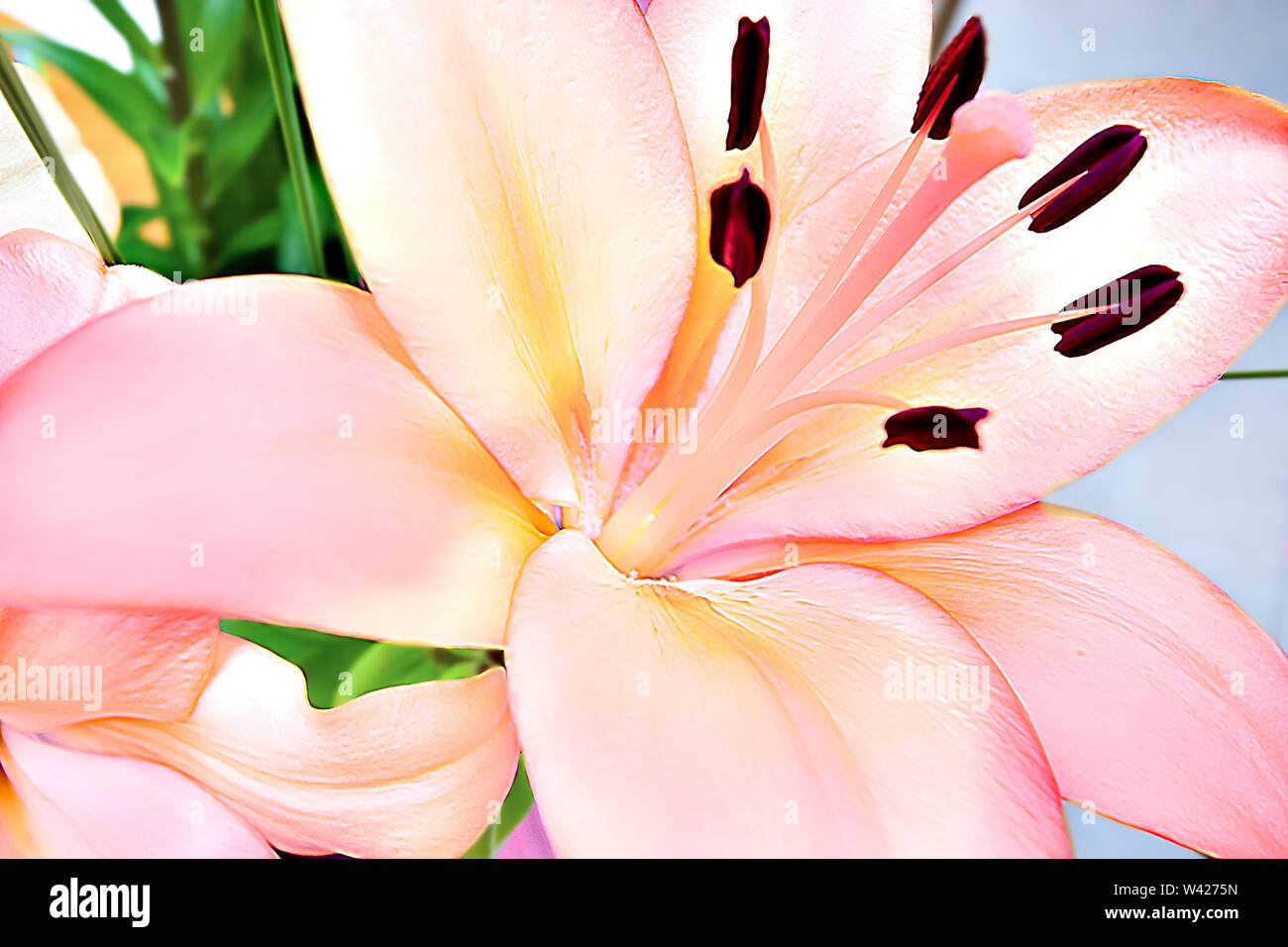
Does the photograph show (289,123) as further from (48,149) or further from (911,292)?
(911,292)

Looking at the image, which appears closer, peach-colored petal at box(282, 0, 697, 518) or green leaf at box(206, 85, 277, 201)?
peach-colored petal at box(282, 0, 697, 518)

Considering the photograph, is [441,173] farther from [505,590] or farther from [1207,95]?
[1207,95]

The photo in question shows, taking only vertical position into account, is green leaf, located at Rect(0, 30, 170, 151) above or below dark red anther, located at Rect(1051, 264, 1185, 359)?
above

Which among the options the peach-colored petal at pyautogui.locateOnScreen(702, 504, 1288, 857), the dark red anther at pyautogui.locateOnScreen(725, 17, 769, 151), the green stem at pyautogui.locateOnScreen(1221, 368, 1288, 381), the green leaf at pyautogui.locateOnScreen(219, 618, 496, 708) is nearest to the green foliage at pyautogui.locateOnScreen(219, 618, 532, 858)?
the green leaf at pyautogui.locateOnScreen(219, 618, 496, 708)

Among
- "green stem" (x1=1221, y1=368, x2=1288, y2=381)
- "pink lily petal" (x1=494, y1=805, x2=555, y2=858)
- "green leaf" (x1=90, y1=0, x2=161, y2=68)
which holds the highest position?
"green leaf" (x1=90, y1=0, x2=161, y2=68)

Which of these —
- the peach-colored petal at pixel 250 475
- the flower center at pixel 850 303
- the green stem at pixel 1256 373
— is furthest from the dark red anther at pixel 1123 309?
the peach-colored petal at pixel 250 475

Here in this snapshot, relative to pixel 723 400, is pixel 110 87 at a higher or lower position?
higher

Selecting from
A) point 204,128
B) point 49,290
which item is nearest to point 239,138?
point 204,128

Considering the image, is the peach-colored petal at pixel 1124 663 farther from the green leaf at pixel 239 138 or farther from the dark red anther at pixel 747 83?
the green leaf at pixel 239 138

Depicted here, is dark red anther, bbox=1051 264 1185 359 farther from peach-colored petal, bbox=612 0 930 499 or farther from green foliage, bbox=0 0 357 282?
green foliage, bbox=0 0 357 282
